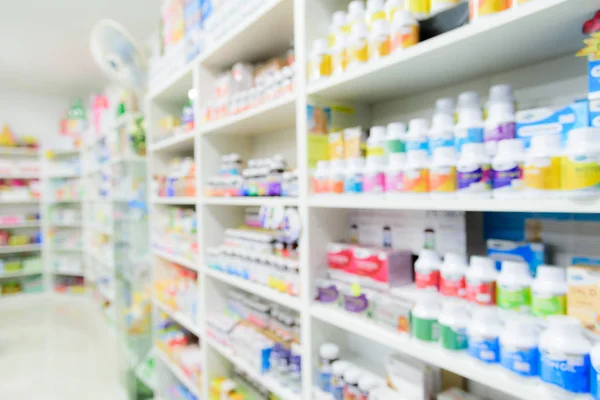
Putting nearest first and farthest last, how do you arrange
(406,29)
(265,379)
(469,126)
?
(469,126)
(406,29)
(265,379)

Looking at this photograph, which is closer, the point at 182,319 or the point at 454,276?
the point at 454,276

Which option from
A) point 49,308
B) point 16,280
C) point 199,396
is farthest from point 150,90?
point 16,280

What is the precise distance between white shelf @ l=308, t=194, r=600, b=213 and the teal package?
0.47ft

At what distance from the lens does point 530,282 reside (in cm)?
90

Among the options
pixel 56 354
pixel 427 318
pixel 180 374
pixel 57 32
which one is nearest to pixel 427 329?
pixel 427 318

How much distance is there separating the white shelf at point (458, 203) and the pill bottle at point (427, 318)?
0.82 feet

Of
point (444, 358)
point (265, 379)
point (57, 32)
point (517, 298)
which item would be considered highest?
point (57, 32)

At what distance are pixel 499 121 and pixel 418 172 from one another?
229mm

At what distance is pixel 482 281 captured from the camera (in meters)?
0.95

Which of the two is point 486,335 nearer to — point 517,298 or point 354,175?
point 517,298

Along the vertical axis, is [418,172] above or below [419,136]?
below

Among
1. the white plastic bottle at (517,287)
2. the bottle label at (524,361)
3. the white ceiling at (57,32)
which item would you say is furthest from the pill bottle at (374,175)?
the white ceiling at (57,32)

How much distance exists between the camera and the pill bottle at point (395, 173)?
1.08m

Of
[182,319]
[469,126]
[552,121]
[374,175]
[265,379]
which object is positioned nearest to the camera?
[552,121]
